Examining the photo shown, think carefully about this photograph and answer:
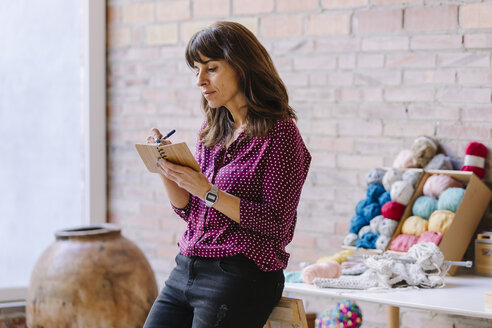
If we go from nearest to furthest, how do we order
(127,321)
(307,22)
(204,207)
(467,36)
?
(204,207)
(467,36)
(127,321)
(307,22)

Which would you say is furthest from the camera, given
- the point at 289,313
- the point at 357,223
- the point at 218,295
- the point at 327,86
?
the point at 327,86

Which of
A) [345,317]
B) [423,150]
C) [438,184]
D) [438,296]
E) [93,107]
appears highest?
[93,107]

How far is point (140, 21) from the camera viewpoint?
11.9ft

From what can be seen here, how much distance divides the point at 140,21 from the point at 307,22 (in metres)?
1.06

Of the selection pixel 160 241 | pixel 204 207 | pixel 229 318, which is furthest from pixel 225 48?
pixel 160 241

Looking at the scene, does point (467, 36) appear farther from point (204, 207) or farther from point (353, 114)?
point (204, 207)

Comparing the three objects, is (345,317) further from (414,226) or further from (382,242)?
(414,226)

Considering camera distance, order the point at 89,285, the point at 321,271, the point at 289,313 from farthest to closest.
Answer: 1. the point at 89,285
2. the point at 321,271
3. the point at 289,313

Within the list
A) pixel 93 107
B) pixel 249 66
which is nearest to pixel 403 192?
pixel 249 66

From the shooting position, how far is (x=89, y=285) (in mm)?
2762

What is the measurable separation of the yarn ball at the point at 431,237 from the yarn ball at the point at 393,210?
0.47 ft

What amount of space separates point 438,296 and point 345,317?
60cm

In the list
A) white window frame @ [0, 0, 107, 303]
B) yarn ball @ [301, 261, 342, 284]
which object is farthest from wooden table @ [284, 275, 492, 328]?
white window frame @ [0, 0, 107, 303]

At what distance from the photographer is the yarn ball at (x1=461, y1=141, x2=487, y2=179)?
98.3 inches
